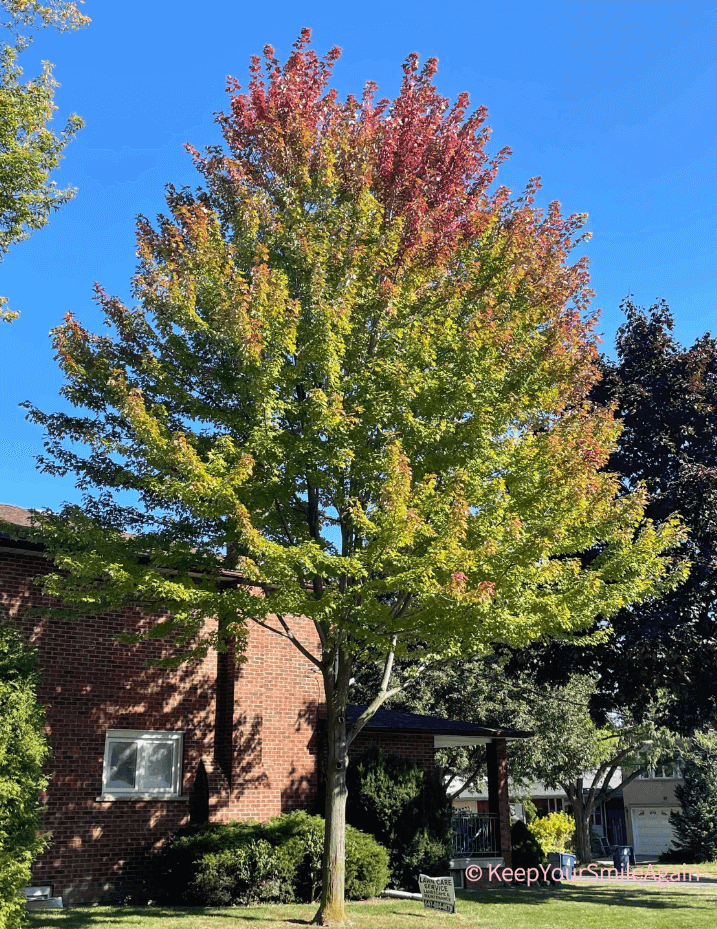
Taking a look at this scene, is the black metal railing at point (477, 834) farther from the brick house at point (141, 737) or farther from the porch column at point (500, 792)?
the brick house at point (141, 737)

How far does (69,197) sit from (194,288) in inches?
310

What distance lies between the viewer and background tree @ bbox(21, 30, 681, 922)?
1166 cm

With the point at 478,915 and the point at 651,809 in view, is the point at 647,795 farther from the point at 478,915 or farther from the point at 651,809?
the point at 478,915

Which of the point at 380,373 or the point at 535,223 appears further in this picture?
the point at 535,223

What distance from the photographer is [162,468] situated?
38.4 feet

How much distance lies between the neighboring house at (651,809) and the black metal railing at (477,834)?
120ft

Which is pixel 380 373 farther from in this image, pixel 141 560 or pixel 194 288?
pixel 141 560

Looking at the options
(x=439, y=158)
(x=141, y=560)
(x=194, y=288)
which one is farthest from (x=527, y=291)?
(x=141, y=560)

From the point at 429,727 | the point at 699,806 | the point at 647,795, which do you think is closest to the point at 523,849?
the point at 429,727

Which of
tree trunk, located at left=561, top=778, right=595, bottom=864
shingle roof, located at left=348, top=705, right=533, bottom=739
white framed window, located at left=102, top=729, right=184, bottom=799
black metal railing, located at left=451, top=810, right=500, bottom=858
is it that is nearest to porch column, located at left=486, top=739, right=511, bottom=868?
black metal railing, located at left=451, top=810, right=500, bottom=858

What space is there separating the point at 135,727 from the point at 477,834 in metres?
11.0

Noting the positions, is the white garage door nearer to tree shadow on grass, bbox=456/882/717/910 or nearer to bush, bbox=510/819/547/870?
tree shadow on grass, bbox=456/882/717/910

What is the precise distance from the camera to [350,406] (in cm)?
1282

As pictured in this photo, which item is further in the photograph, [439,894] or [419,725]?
[419,725]
